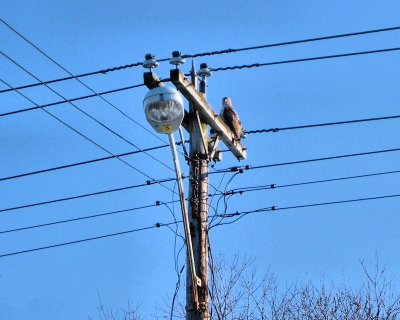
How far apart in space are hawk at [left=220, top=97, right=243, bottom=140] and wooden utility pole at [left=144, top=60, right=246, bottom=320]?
9.4 inches

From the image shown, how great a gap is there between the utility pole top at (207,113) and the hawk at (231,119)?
11cm

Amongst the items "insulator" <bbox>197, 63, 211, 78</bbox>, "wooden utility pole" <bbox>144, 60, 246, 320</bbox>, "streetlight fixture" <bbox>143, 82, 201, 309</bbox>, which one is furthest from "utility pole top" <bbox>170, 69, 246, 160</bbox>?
"streetlight fixture" <bbox>143, 82, 201, 309</bbox>

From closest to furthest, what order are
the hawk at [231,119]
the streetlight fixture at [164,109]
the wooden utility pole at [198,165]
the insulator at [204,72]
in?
the streetlight fixture at [164,109] < the wooden utility pole at [198,165] < the insulator at [204,72] < the hawk at [231,119]

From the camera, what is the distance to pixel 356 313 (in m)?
18.6

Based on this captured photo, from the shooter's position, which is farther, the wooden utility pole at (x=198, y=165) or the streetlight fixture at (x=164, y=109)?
the wooden utility pole at (x=198, y=165)

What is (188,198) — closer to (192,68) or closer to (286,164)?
(192,68)

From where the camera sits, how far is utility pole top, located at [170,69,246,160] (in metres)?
9.40

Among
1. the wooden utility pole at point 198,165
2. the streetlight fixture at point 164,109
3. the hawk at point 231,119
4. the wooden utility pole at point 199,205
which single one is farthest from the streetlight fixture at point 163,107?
the hawk at point 231,119

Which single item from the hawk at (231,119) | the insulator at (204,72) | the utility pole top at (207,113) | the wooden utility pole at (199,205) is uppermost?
the insulator at (204,72)

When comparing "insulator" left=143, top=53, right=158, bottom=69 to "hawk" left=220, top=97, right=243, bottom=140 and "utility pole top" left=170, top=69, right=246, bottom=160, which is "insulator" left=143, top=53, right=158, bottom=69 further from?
"hawk" left=220, top=97, right=243, bottom=140

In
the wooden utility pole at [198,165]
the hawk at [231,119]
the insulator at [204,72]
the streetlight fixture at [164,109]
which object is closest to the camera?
the streetlight fixture at [164,109]

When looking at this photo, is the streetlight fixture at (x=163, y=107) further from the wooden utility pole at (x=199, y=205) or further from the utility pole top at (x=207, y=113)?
the wooden utility pole at (x=199, y=205)

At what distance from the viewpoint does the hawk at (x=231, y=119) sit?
10938 millimetres

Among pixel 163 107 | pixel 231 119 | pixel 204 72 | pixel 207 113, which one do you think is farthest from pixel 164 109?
pixel 231 119
